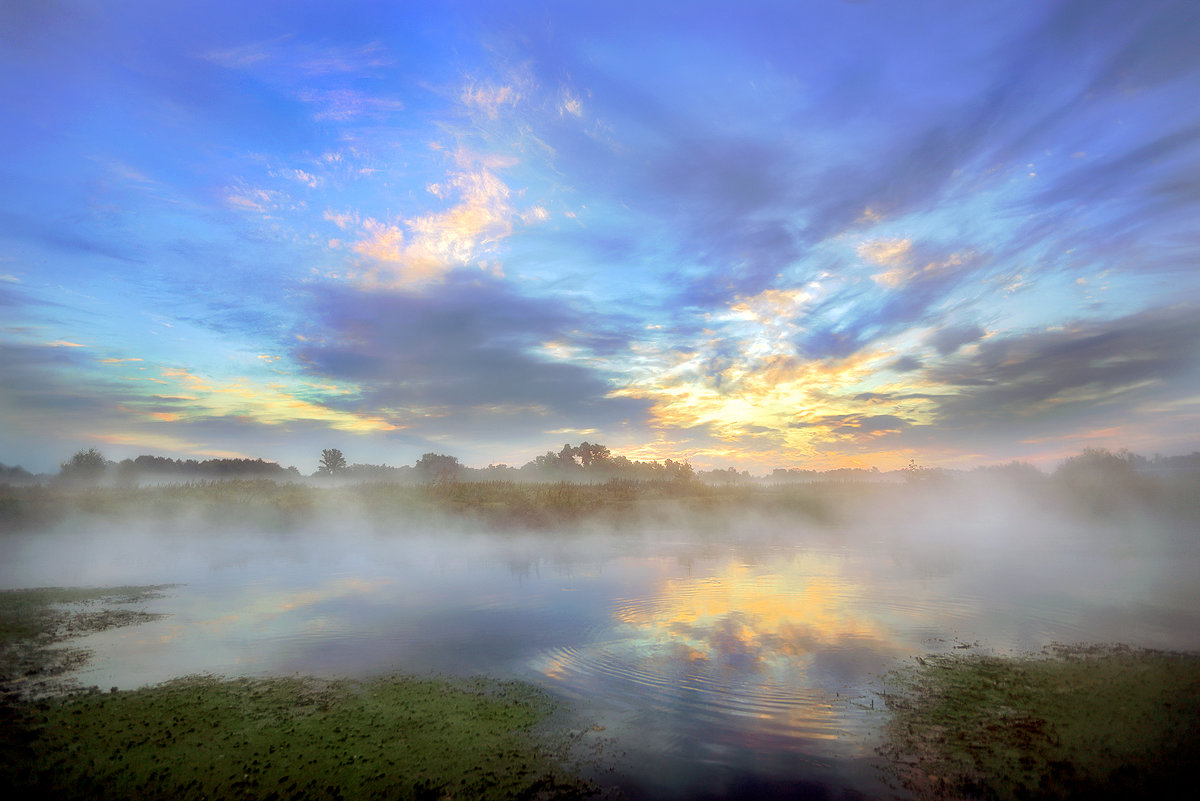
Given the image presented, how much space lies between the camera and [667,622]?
12.8m

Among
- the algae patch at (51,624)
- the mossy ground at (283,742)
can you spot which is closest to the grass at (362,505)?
the algae patch at (51,624)

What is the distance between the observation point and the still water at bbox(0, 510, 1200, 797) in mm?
7234

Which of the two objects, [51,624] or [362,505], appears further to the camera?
[362,505]

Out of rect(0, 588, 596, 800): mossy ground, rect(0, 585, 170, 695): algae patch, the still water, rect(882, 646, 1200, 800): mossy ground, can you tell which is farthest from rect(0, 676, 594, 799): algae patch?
rect(882, 646, 1200, 800): mossy ground

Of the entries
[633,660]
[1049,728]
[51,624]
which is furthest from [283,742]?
[51,624]

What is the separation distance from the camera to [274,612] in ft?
45.9

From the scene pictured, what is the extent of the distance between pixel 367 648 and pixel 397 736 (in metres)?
4.72

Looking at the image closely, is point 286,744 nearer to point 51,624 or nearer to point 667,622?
point 667,622

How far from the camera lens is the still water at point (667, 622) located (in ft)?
23.7

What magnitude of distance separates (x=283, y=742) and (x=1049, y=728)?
9.45m

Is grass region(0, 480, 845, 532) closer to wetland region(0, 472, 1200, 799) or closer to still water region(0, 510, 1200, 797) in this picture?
wetland region(0, 472, 1200, 799)

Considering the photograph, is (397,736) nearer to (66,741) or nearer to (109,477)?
(66,741)

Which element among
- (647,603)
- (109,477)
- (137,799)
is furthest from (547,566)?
(109,477)

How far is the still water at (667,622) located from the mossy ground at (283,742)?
863mm
